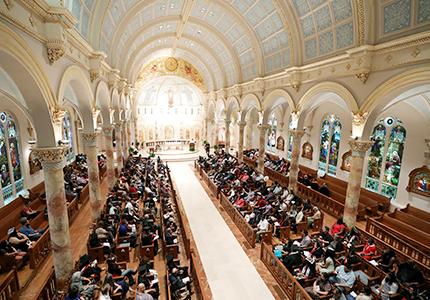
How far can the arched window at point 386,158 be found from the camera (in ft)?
40.8

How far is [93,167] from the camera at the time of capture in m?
10.2

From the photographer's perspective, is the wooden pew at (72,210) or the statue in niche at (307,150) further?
the statue in niche at (307,150)

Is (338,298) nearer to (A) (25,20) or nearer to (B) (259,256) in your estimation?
(B) (259,256)

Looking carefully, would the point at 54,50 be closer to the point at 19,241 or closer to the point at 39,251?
the point at 19,241

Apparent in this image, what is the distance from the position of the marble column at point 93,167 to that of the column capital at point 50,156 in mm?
3663

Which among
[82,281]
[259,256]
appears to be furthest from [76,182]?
[259,256]

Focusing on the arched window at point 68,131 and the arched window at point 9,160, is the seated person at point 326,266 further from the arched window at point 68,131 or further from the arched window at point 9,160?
the arched window at point 68,131

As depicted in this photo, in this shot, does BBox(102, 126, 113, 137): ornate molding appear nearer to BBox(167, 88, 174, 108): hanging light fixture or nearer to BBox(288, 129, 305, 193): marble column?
BBox(288, 129, 305, 193): marble column

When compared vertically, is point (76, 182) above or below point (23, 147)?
below

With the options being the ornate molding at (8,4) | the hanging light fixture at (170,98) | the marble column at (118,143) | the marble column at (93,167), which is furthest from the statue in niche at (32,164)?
the hanging light fixture at (170,98)

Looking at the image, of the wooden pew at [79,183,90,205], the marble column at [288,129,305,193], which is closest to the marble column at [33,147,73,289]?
the wooden pew at [79,183,90,205]

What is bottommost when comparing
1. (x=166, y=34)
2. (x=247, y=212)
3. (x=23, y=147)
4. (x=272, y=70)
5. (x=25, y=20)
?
(x=247, y=212)

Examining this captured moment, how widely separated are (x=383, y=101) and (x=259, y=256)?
6.83m

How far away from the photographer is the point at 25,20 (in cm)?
477
